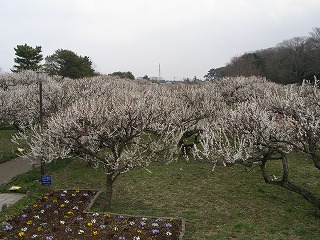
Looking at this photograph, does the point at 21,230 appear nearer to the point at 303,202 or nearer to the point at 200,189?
the point at 200,189

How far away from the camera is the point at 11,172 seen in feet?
59.4

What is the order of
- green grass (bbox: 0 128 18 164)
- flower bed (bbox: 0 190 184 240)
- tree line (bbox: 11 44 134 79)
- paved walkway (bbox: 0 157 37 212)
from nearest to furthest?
flower bed (bbox: 0 190 184 240) → paved walkway (bbox: 0 157 37 212) → green grass (bbox: 0 128 18 164) → tree line (bbox: 11 44 134 79)

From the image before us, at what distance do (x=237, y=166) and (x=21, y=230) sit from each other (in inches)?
467

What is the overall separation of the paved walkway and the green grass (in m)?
0.48

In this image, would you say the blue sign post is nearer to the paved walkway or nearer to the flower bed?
the paved walkway

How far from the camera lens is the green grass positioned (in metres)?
20.9

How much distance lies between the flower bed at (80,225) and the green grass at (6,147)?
761 centimetres

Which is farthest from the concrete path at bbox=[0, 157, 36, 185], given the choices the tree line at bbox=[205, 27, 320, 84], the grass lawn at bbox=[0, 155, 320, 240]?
the tree line at bbox=[205, 27, 320, 84]

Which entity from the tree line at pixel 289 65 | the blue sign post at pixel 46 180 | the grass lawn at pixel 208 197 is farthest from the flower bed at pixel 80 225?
the tree line at pixel 289 65

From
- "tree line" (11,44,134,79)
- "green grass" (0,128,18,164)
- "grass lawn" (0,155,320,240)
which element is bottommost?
"grass lawn" (0,155,320,240)

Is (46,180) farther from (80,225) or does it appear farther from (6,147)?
(6,147)

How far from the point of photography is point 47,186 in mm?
14758

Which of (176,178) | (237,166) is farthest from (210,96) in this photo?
(176,178)

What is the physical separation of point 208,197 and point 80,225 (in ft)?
17.7
